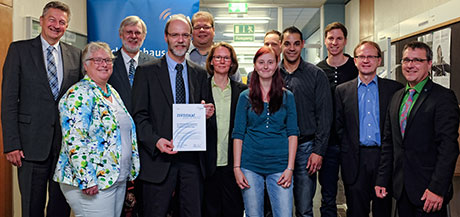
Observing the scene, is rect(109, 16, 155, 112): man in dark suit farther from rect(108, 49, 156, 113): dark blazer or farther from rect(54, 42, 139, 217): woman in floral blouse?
rect(54, 42, 139, 217): woman in floral blouse

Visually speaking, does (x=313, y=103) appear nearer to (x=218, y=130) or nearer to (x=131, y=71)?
(x=218, y=130)

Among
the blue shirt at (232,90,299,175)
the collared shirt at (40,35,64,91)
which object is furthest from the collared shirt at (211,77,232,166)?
the collared shirt at (40,35,64,91)

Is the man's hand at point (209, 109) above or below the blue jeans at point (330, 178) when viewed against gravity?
above

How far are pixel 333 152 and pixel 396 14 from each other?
372 cm

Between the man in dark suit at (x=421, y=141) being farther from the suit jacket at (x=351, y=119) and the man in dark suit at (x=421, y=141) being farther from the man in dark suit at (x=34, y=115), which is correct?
the man in dark suit at (x=34, y=115)

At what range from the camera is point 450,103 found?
2.35m

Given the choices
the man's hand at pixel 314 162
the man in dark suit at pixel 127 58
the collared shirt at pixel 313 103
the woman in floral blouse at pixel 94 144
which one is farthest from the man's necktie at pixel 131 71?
the man's hand at pixel 314 162

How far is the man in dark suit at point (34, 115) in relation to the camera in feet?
8.60

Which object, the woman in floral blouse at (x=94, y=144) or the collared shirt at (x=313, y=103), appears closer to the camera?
the woman in floral blouse at (x=94, y=144)

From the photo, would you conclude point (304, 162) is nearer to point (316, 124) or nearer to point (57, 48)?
point (316, 124)

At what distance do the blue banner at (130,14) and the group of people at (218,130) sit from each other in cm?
89

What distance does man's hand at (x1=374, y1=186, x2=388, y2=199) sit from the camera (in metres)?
2.65

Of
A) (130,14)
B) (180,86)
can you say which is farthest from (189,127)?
(130,14)

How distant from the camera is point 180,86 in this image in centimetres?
250
